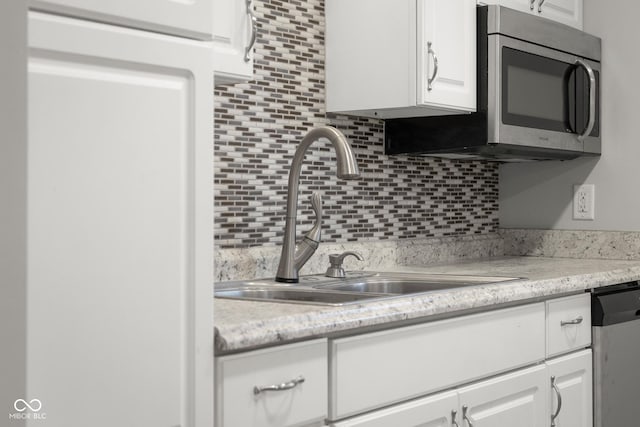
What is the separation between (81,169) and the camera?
1.14m

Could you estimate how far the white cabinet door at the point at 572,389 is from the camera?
2230mm

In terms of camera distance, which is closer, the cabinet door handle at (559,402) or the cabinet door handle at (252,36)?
the cabinet door handle at (252,36)

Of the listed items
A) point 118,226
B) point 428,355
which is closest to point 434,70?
point 428,355

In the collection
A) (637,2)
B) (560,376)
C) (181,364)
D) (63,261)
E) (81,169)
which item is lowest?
(560,376)

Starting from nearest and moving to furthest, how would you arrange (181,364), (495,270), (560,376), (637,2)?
1. (181,364)
2. (560,376)
3. (495,270)
4. (637,2)

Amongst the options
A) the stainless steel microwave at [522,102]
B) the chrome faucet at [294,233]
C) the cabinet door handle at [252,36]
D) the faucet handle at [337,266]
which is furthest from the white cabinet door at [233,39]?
the stainless steel microwave at [522,102]

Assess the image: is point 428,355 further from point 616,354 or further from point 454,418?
point 616,354

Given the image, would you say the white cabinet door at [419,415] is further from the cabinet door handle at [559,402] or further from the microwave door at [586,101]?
the microwave door at [586,101]

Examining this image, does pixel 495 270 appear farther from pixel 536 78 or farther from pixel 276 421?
pixel 276 421

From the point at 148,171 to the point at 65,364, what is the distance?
0.30m

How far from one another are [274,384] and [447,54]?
1.33 metres

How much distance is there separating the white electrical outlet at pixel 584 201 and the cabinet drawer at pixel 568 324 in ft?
2.38

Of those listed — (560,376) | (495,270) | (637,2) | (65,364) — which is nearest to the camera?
(65,364)

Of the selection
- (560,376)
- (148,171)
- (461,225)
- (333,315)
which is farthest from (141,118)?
(461,225)
